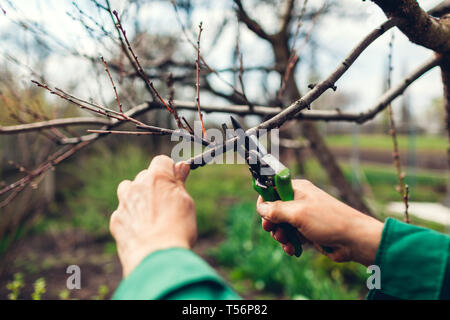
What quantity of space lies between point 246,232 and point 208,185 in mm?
5328

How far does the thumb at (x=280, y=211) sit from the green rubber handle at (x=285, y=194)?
4cm

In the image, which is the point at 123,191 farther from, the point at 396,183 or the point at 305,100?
the point at 396,183

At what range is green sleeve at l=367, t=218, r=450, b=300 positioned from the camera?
916 millimetres

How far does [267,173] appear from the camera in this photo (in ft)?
3.77

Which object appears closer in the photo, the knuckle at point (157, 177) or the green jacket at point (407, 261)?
the green jacket at point (407, 261)

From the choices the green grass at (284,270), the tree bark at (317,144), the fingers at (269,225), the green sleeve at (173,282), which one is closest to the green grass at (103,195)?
the green grass at (284,270)

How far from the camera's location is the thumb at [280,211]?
1.01 metres

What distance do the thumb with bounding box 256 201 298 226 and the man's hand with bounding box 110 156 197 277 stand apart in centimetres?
25

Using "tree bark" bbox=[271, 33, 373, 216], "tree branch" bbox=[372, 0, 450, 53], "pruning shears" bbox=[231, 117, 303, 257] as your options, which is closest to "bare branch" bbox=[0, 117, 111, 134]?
"pruning shears" bbox=[231, 117, 303, 257]

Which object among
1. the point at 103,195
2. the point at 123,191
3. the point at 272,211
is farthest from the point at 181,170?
the point at 103,195

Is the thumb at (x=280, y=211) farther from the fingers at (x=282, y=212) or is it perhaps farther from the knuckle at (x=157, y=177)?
the knuckle at (x=157, y=177)

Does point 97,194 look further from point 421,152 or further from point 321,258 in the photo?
point 421,152

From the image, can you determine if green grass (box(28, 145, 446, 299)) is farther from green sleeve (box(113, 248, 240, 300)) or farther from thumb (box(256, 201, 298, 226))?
green sleeve (box(113, 248, 240, 300))

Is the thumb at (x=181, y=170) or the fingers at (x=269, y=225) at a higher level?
the thumb at (x=181, y=170)
